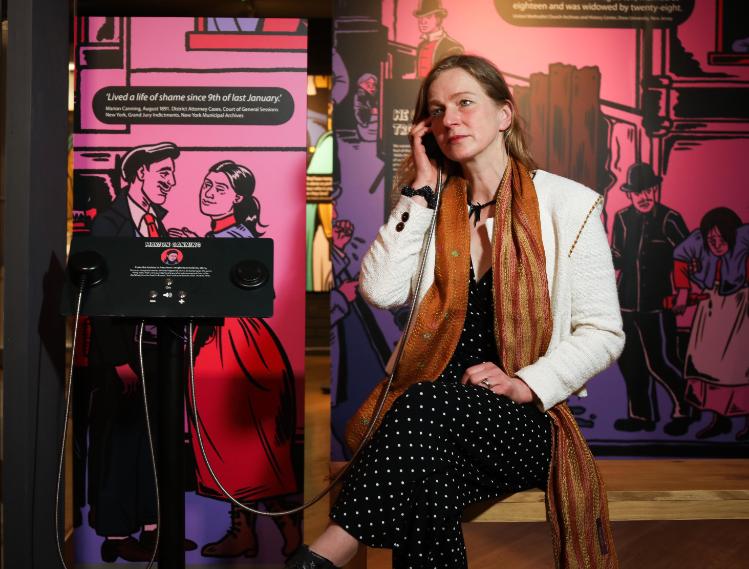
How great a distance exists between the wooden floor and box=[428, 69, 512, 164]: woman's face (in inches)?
52.4

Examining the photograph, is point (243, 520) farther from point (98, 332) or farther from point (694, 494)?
point (694, 494)

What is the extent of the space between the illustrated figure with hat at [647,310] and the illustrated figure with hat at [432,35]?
3.80 feet

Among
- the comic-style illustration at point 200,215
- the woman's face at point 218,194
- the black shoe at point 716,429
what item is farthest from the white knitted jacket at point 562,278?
the black shoe at point 716,429

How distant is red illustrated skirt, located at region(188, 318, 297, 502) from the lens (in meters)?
2.62

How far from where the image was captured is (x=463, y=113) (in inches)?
81.7

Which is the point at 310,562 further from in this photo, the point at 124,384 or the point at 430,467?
the point at 124,384

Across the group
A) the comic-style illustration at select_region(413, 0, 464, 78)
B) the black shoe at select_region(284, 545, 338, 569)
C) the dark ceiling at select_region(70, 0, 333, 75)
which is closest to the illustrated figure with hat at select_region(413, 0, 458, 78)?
the comic-style illustration at select_region(413, 0, 464, 78)

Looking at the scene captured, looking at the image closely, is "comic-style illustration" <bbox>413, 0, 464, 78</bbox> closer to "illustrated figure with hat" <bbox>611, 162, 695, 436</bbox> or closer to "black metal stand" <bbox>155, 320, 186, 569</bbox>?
"illustrated figure with hat" <bbox>611, 162, 695, 436</bbox>

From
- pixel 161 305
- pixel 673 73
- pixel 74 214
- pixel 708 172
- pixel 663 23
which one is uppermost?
pixel 663 23

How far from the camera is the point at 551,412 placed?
188 centimetres

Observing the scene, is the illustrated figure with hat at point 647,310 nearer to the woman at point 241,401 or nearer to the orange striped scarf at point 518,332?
the orange striped scarf at point 518,332

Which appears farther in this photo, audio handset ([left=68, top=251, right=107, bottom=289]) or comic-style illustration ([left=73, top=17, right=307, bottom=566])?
comic-style illustration ([left=73, top=17, right=307, bottom=566])

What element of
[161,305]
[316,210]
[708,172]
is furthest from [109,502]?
[316,210]

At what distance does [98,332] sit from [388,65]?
1.78m
